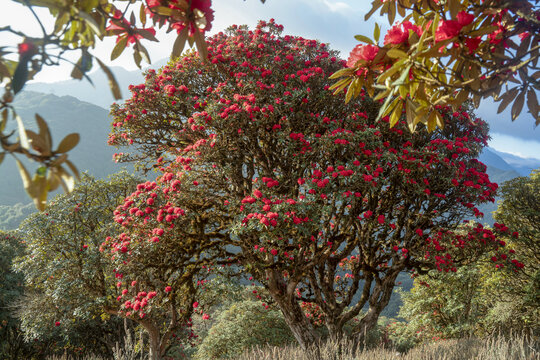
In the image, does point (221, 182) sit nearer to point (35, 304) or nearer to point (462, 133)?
point (462, 133)

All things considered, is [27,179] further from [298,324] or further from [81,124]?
[81,124]

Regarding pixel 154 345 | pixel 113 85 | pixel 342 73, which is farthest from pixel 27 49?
pixel 154 345

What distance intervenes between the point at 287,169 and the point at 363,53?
5.09m

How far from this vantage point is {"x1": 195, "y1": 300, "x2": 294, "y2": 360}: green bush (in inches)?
450

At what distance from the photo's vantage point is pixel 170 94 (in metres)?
6.24

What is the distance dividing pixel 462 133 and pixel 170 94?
6557mm

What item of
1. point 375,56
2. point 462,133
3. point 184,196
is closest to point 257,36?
point 184,196

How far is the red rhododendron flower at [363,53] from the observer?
150cm

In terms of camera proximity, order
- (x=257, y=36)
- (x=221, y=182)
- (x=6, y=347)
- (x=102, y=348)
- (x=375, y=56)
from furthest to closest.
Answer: (x=102, y=348), (x=6, y=347), (x=257, y=36), (x=221, y=182), (x=375, y=56)

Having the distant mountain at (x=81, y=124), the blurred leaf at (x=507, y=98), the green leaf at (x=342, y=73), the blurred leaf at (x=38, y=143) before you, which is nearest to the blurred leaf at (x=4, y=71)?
the blurred leaf at (x=38, y=143)

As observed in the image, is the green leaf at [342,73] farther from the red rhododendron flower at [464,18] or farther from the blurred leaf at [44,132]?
the blurred leaf at [44,132]

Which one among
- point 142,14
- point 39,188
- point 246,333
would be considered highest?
point 142,14

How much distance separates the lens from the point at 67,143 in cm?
75

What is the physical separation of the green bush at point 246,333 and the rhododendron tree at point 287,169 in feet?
16.7
